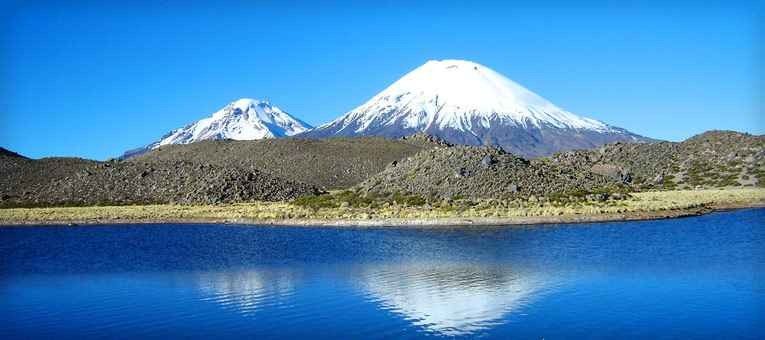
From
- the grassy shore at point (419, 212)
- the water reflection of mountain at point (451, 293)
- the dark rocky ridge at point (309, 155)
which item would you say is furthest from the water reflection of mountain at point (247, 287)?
the dark rocky ridge at point (309, 155)

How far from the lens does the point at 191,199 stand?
82500mm

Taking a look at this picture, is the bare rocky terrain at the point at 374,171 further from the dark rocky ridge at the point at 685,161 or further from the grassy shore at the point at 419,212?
the grassy shore at the point at 419,212

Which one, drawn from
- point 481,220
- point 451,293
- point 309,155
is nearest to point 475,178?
point 481,220

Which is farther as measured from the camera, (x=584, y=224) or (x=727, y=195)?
(x=727, y=195)

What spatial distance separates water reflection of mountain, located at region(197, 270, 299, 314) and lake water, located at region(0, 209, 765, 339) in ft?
0.26

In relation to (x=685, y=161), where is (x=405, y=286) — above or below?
below

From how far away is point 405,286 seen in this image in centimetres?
2703

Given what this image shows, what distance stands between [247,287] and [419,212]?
3291 cm

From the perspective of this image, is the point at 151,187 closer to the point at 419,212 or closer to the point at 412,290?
the point at 419,212

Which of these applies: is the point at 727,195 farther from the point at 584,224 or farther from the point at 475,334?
the point at 475,334

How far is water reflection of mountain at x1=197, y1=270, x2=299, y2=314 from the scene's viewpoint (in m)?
24.4

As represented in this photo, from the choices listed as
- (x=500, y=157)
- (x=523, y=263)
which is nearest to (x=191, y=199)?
(x=500, y=157)

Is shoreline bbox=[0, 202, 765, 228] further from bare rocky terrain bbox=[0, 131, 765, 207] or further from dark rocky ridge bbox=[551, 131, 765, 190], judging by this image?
dark rocky ridge bbox=[551, 131, 765, 190]

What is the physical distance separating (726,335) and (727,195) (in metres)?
57.6
